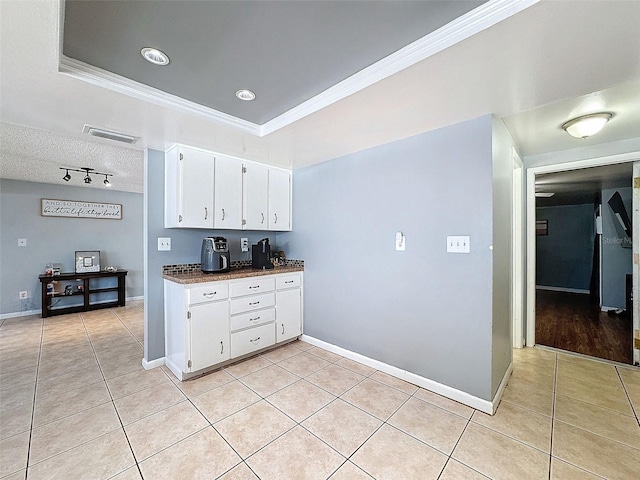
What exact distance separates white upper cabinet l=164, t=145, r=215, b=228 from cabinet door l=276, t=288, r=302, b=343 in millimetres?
1146

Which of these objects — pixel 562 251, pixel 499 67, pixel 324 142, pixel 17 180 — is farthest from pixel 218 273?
pixel 562 251

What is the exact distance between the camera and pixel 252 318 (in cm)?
285

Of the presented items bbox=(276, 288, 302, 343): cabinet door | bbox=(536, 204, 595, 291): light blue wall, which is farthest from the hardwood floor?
bbox=(276, 288, 302, 343): cabinet door

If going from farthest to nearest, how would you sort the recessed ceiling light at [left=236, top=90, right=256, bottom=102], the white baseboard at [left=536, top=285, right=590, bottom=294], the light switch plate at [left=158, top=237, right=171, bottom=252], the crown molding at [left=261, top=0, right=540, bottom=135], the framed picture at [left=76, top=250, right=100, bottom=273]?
the white baseboard at [left=536, top=285, right=590, bottom=294], the framed picture at [left=76, top=250, right=100, bottom=273], the light switch plate at [left=158, top=237, right=171, bottom=252], the recessed ceiling light at [left=236, top=90, right=256, bottom=102], the crown molding at [left=261, top=0, right=540, bottom=135]

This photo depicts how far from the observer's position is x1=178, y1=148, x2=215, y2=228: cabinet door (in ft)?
8.64

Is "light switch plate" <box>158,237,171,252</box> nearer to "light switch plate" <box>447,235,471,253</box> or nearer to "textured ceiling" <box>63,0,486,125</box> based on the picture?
"textured ceiling" <box>63,0,486,125</box>

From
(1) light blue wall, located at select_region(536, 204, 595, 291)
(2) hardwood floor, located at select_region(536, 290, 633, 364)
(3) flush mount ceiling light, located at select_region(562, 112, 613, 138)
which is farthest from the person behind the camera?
(1) light blue wall, located at select_region(536, 204, 595, 291)

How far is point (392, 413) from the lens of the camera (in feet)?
6.39

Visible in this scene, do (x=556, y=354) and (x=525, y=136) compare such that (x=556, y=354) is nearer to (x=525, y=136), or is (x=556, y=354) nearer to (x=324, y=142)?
(x=525, y=136)

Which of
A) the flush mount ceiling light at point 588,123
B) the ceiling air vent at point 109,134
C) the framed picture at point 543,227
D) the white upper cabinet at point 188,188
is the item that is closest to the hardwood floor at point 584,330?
the framed picture at point 543,227

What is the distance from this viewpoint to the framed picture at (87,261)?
16.3 ft

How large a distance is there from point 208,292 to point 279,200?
1453 mm

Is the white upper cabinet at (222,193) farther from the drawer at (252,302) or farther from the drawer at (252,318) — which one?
the drawer at (252,318)

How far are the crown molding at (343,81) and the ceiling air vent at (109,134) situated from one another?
756mm
